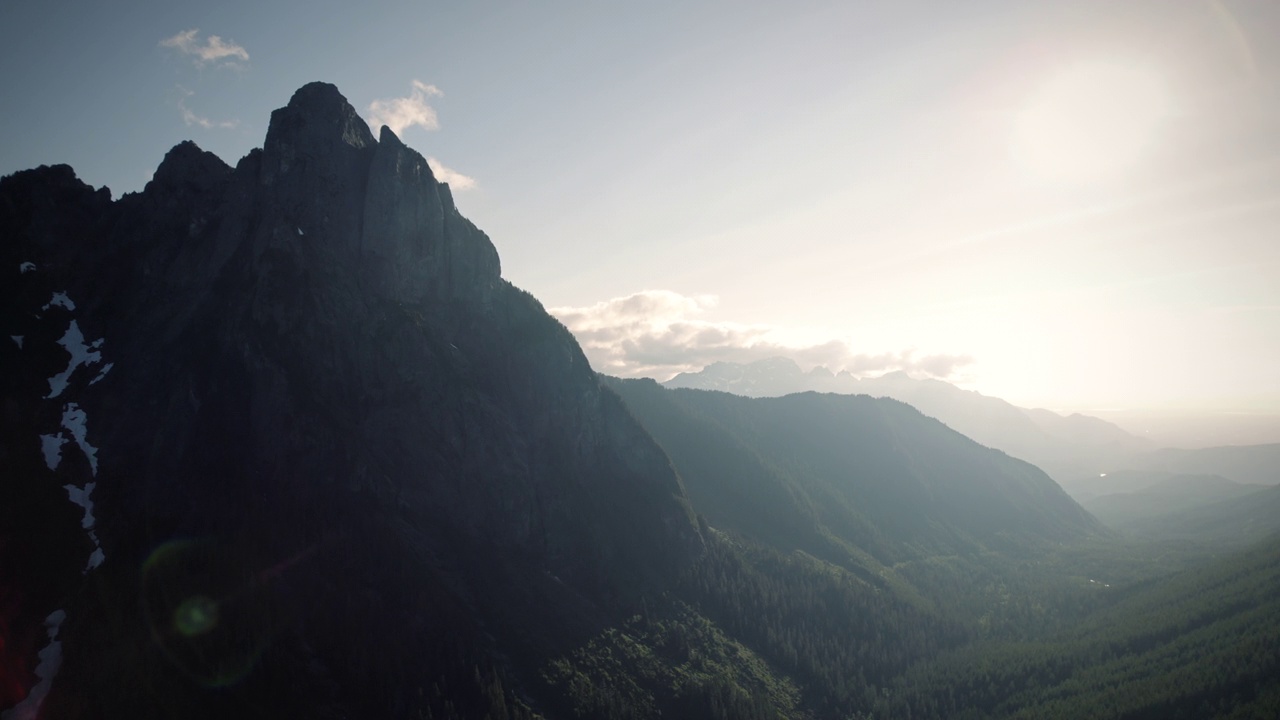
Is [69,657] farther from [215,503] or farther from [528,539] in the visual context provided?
[528,539]

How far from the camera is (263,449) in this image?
15462cm

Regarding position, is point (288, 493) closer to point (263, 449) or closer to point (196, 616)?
point (263, 449)

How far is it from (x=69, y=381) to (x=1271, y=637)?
375700 millimetres

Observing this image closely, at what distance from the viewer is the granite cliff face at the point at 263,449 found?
125 m

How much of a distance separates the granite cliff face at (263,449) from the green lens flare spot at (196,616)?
662 millimetres

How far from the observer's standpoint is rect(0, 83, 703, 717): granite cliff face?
125m

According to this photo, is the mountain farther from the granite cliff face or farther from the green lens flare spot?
the granite cliff face

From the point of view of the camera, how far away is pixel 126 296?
182 m

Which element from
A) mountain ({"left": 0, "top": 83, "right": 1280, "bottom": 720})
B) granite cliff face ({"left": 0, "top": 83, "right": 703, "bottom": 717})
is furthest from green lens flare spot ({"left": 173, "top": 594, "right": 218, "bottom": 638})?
granite cliff face ({"left": 0, "top": 83, "right": 703, "bottom": 717})

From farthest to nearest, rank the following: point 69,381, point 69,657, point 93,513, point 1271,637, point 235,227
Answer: point 1271,637 → point 235,227 → point 69,381 → point 93,513 → point 69,657

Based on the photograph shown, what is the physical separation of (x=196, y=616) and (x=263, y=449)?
4163 cm

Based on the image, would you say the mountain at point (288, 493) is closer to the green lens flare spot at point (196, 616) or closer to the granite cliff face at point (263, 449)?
the green lens flare spot at point (196, 616)

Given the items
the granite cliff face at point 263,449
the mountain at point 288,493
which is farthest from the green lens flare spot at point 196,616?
the granite cliff face at point 263,449

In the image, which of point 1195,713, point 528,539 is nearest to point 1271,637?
point 1195,713
